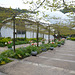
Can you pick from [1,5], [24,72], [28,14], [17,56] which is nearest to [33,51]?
[17,56]

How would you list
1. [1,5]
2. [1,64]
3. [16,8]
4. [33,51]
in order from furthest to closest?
[33,51], [16,8], [1,5], [1,64]

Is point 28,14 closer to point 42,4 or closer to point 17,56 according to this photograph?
point 42,4

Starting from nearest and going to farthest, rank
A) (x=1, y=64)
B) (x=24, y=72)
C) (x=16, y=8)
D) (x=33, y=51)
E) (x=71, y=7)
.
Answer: (x=24, y=72) → (x=71, y=7) → (x=1, y=64) → (x=16, y=8) → (x=33, y=51)

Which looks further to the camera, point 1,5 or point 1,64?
point 1,5

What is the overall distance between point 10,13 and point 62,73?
4.33m

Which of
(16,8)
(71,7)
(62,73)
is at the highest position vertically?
(16,8)

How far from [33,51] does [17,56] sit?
1.32m

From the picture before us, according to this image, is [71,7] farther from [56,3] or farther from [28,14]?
[28,14]

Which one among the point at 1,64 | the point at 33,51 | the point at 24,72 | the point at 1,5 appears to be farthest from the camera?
the point at 33,51

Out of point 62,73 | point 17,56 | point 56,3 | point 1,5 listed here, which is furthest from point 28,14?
point 62,73

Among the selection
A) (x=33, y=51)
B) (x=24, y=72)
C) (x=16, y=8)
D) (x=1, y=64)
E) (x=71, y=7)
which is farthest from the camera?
(x=33, y=51)

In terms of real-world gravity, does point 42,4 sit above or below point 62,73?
above

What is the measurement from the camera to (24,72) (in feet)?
12.0

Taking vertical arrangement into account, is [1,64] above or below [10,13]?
below
